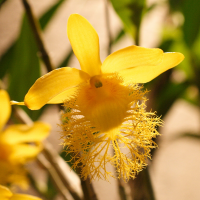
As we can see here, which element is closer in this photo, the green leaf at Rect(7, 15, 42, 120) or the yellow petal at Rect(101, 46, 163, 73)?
the yellow petal at Rect(101, 46, 163, 73)

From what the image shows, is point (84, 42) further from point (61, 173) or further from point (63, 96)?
point (61, 173)

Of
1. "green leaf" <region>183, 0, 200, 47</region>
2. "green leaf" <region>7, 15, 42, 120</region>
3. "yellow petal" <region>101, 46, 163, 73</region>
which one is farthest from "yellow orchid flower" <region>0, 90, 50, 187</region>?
"green leaf" <region>183, 0, 200, 47</region>

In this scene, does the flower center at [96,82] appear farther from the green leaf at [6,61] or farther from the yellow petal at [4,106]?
the green leaf at [6,61]

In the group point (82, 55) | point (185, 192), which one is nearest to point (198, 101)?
point (82, 55)

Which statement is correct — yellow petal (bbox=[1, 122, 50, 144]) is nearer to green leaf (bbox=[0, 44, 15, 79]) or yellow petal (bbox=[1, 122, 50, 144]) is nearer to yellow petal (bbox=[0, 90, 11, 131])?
yellow petal (bbox=[0, 90, 11, 131])

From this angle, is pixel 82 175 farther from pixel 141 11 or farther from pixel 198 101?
pixel 198 101

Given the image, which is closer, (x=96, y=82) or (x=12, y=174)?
(x=96, y=82)

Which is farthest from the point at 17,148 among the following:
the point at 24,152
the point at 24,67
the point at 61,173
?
the point at 24,67
